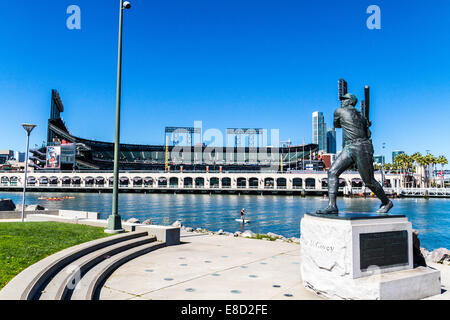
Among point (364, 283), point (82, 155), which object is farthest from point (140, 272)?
point (82, 155)

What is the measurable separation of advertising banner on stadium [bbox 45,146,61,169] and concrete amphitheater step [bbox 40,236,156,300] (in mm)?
143776

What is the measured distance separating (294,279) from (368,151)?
4012 mm

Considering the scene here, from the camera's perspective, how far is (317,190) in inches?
4156

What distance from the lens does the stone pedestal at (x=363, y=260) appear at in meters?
7.24

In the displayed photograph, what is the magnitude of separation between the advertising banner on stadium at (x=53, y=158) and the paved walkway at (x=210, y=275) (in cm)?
14360

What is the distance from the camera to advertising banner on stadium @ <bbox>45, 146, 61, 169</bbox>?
140000 mm

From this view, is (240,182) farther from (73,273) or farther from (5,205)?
(73,273)

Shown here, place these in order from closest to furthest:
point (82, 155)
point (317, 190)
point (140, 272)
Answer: point (140, 272) → point (317, 190) → point (82, 155)

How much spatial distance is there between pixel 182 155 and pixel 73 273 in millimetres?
181981

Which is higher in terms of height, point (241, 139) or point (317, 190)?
point (241, 139)

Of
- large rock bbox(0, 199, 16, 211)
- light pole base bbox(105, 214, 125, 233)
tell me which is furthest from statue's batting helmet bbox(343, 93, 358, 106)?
large rock bbox(0, 199, 16, 211)

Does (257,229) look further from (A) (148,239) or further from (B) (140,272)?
Result: (B) (140,272)
